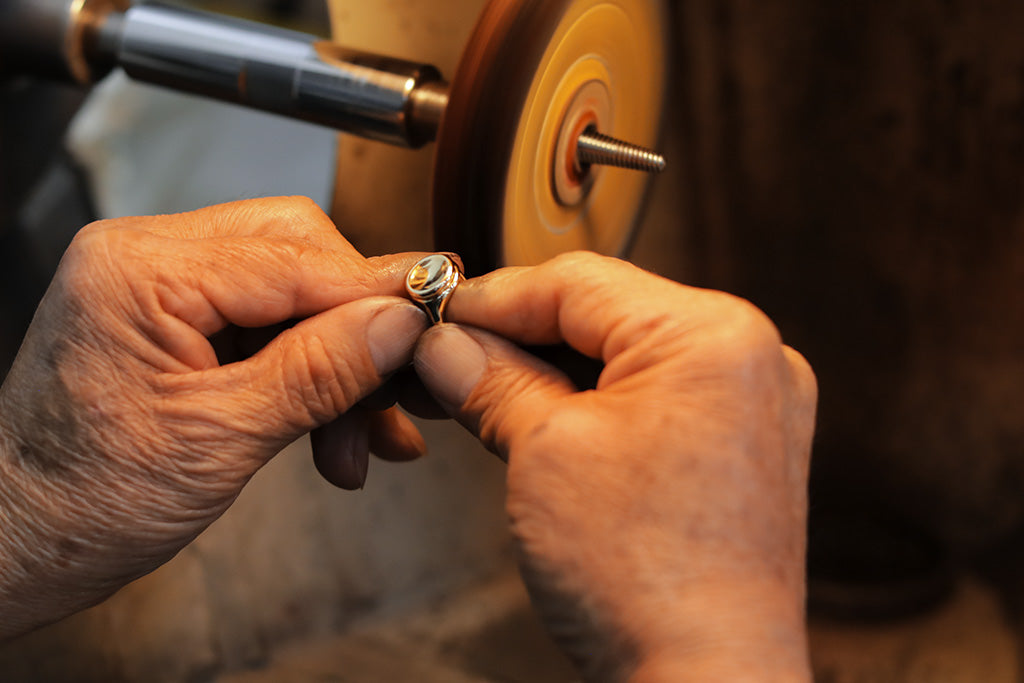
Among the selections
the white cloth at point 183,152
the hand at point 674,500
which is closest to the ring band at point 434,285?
the hand at point 674,500

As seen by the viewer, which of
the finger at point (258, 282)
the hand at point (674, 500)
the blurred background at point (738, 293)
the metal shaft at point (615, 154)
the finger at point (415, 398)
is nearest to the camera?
the hand at point (674, 500)

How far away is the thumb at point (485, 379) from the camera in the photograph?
0.49m

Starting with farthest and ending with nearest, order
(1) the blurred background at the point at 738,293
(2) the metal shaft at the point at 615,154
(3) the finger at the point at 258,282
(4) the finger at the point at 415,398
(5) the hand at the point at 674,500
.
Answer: (1) the blurred background at the point at 738,293 < (2) the metal shaft at the point at 615,154 < (4) the finger at the point at 415,398 < (3) the finger at the point at 258,282 < (5) the hand at the point at 674,500

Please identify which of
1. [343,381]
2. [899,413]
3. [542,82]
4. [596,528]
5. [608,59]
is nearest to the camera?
[596,528]

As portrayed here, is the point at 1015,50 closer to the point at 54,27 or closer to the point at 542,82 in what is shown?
the point at 542,82

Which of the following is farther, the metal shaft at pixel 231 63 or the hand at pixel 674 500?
the metal shaft at pixel 231 63

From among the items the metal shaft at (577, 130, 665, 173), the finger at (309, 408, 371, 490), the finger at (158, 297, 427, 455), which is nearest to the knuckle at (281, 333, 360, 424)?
the finger at (158, 297, 427, 455)

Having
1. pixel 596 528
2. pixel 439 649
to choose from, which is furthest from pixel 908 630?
pixel 596 528

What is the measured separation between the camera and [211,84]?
31.6 inches

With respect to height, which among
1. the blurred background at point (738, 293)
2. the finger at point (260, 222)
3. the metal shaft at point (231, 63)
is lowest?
the blurred background at point (738, 293)

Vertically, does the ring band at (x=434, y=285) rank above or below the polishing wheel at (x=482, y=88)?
below

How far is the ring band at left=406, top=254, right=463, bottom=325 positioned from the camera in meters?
0.53

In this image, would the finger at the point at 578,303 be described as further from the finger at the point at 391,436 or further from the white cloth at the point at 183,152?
the white cloth at the point at 183,152

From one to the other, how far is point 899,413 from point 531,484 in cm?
108
